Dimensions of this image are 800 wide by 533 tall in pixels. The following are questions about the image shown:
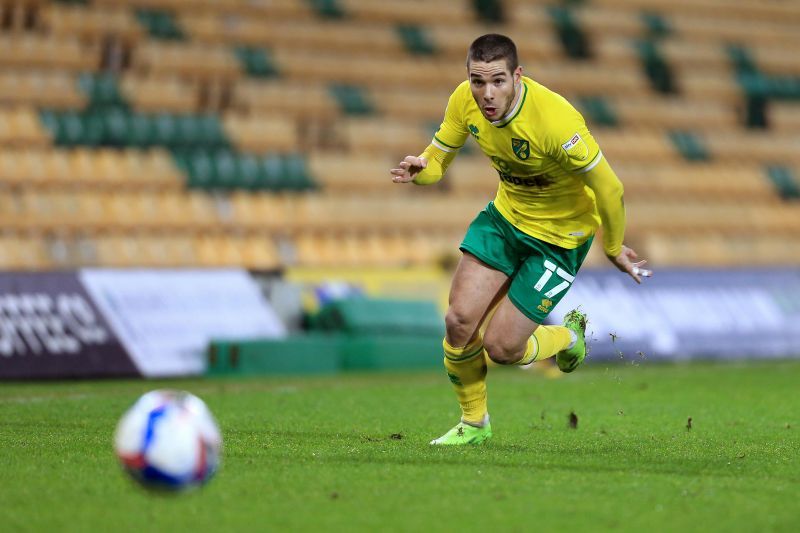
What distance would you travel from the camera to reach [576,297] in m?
16.9

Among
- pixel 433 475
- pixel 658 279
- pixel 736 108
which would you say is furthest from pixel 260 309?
pixel 736 108

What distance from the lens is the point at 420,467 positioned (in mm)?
6578

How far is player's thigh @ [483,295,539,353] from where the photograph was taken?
786 cm

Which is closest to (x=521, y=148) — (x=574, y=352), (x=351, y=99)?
(x=574, y=352)

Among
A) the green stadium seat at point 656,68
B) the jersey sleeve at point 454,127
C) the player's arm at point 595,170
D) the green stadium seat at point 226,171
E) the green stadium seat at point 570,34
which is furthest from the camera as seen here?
the green stadium seat at point 656,68

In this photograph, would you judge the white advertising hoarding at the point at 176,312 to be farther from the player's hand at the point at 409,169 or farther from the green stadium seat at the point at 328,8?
the green stadium seat at the point at 328,8

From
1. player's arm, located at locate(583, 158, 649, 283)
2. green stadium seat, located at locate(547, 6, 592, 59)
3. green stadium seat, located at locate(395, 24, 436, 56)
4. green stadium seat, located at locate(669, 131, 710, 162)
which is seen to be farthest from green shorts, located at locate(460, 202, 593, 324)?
green stadium seat, located at locate(547, 6, 592, 59)

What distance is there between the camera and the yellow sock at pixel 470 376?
7848mm

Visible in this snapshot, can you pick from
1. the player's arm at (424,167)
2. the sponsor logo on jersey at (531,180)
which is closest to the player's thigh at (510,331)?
the sponsor logo on jersey at (531,180)

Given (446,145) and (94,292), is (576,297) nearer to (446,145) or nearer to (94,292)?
(94,292)

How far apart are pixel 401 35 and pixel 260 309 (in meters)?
9.93

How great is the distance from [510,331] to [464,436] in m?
0.67

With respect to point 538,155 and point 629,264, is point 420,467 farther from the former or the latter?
point 538,155

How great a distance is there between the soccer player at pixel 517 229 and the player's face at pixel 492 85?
1.5 inches
